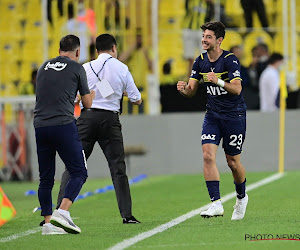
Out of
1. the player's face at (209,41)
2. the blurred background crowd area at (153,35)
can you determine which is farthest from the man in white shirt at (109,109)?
the blurred background crowd area at (153,35)

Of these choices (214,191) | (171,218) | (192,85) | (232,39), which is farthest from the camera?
(232,39)

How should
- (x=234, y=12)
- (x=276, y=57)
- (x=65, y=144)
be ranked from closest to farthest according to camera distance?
(x=65, y=144), (x=276, y=57), (x=234, y=12)

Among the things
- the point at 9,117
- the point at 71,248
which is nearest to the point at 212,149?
the point at 71,248

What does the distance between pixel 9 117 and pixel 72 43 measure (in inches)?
536

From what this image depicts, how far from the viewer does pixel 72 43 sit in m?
9.00

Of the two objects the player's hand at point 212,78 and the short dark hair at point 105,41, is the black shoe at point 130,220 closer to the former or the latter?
the player's hand at point 212,78

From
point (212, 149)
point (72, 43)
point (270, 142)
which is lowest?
point (270, 142)

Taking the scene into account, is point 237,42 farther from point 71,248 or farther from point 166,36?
point 71,248

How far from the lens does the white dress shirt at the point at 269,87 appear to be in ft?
Result: 68.9

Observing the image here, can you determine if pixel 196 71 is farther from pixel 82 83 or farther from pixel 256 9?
pixel 256 9

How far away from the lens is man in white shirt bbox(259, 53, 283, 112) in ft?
68.7

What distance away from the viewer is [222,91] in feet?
32.3

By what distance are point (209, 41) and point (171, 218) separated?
2.04 m

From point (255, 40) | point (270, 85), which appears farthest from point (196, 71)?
point (255, 40)
